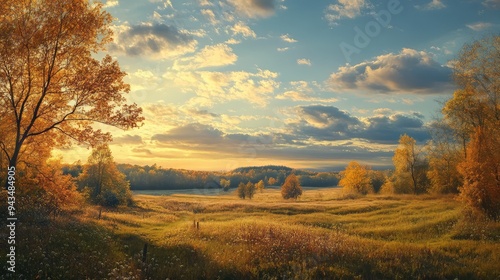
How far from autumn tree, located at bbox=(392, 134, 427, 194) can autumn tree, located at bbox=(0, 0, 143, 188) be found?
72022mm

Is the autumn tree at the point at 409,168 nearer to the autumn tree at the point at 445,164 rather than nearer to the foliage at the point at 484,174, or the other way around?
the autumn tree at the point at 445,164

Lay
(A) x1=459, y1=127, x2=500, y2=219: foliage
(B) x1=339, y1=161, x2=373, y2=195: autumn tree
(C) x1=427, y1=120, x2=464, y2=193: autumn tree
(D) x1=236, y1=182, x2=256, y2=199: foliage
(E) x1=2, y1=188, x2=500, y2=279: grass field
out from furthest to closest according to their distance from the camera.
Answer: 1. (D) x1=236, y1=182, x2=256, y2=199: foliage
2. (B) x1=339, y1=161, x2=373, y2=195: autumn tree
3. (C) x1=427, y1=120, x2=464, y2=193: autumn tree
4. (A) x1=459, y1=127, x2=500, y2=219: foliage
5. (E) x1=2, y1=188, x2=500, y2=279: grass field

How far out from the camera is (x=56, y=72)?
17.3 meters

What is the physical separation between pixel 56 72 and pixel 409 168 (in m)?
77.2

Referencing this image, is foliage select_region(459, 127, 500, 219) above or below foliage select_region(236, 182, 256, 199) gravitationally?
above

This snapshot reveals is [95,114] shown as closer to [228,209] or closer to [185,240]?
[185,240]

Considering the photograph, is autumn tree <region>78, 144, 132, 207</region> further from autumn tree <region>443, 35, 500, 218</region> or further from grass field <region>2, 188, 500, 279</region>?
autumn tree <region>443, 35, 500, 218</region>

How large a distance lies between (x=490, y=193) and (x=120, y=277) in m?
31.1

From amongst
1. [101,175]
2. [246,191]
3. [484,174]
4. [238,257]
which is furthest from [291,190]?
[238,257]

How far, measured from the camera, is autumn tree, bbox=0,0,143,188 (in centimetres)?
1616

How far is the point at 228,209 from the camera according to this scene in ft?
184

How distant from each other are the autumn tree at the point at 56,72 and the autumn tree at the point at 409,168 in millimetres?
72022

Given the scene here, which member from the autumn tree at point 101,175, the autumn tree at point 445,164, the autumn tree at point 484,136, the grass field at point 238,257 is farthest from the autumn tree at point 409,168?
the autumn tree at point 101,175

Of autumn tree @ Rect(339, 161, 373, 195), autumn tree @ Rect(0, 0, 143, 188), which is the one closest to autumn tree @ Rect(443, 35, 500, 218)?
autumn tree @ Rect(0, 0, 143, 188)
